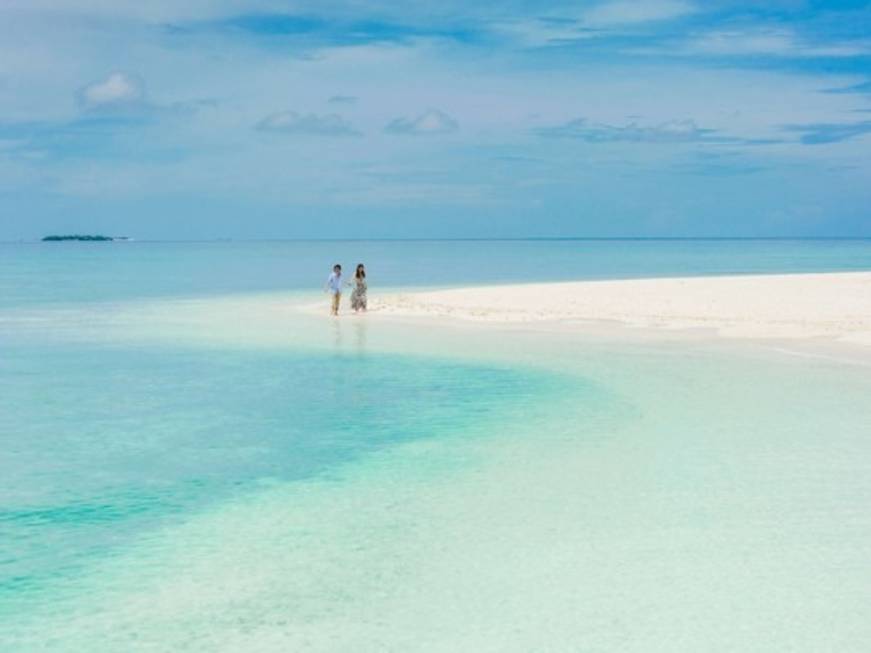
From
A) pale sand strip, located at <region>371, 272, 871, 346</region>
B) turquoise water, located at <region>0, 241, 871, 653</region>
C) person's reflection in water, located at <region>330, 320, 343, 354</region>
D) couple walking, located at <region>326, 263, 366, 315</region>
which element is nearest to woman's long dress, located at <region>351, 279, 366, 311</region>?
couple walking, located at <region>326, 263, 366, 315</region>

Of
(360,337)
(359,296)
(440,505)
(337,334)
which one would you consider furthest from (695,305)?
(440,505)

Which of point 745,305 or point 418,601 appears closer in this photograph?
point 418,601

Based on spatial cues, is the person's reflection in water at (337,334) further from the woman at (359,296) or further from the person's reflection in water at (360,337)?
the woman at (359,296)

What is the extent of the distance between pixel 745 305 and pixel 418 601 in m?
25.4

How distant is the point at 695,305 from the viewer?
31.9 meters

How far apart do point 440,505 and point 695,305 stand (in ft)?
75.2

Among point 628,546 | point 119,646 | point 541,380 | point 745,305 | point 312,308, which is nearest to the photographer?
point 119,646

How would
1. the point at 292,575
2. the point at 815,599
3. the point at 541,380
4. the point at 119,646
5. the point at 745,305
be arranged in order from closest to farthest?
1. the point at 119,646
2. the point at 815,599
3. the point at 292,575
4. the point at 541,380
5. the point at 745,305

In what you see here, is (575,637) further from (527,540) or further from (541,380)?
(541,380)

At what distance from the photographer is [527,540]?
939cm

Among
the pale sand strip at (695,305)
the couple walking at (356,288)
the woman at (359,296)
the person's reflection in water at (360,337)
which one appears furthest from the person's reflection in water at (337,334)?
the pale sand strip at (695,305)

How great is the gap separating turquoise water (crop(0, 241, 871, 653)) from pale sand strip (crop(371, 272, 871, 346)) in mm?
5440

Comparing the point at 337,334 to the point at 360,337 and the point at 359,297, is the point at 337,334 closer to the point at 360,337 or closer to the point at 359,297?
the point at 360,337

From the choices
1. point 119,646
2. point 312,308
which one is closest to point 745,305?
point 312,308
